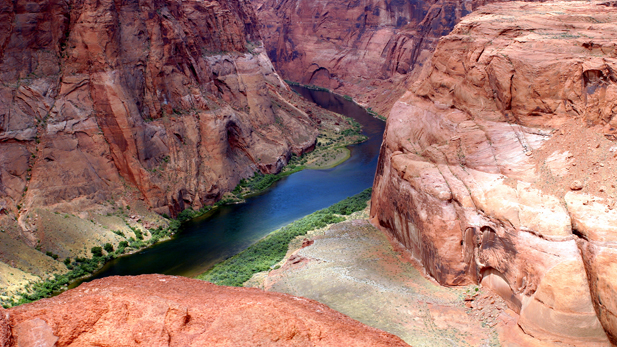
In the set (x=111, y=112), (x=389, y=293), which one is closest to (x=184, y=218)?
(x=111, y=112)

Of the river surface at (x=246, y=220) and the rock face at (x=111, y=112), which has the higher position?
the rock face at (x=111, y=112)

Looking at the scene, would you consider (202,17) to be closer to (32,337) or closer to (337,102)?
(337,102)

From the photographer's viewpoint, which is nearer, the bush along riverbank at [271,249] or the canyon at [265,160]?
the canyon at [265,160]

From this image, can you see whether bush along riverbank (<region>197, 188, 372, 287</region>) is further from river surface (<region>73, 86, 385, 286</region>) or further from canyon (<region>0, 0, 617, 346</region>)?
canyon (<region>0, 0, 617, 346</region>)

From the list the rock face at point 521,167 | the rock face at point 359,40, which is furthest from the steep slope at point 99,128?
the rock face at point 359,40

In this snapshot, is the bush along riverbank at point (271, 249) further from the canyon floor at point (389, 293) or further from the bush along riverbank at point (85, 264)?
the bush along riverbank at point (85, 264)

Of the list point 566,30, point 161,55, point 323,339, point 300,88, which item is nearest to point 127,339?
point 323,339
